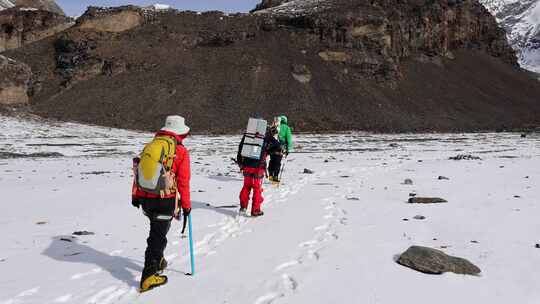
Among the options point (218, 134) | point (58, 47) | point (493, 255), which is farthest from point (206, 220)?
point (58, 47)

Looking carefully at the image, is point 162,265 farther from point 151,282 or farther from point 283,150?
point 283,150

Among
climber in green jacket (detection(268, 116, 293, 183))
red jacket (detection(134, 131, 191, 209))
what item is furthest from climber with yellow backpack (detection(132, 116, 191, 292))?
climber in green jacket (detection(268, 116, 293, 183))

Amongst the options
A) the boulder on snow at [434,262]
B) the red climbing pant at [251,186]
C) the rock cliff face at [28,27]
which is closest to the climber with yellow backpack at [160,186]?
the boulder on snow at [434,262]

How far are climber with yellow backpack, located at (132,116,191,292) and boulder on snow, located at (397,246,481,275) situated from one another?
282 centimetres

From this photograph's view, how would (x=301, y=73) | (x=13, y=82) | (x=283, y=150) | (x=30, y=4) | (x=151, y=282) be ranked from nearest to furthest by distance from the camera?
(x=151, y=282) < (x=283, y=150) < (x=13, y=82) < (x=301, y=73) < (x=30, y=4)

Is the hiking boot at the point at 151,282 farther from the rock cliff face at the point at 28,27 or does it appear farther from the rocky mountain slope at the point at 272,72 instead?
the rock cliff face at the point at 28,27

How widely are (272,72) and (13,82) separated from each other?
102 ft

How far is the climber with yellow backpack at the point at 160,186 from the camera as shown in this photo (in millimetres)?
5094

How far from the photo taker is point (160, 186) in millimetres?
5152

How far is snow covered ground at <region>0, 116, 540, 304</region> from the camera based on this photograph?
5055 mm

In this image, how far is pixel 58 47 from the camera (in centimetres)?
6794

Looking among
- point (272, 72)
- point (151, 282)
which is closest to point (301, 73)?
point (272, 72)

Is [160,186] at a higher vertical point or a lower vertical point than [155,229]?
higher

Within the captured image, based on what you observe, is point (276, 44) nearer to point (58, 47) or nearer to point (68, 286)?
point (58, 47)
